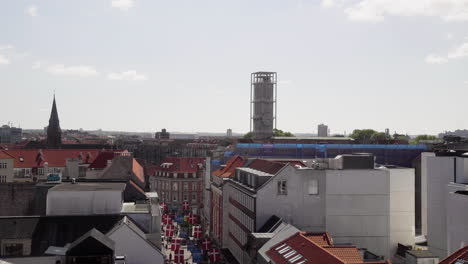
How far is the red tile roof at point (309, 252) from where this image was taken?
3745 centimetres

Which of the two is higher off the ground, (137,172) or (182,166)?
(137,172)

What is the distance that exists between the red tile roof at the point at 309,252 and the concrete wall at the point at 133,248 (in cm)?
899

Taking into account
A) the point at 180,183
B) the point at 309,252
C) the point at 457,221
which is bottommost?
the point at 180,183

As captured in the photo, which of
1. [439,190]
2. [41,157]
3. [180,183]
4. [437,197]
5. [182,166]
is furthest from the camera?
[182,166]

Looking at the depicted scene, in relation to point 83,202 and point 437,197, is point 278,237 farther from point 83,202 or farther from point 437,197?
point 437,197

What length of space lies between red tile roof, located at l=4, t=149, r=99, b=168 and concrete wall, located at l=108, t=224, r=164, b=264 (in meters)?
78.4

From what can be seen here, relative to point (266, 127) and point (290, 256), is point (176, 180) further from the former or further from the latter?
point (290, 256)

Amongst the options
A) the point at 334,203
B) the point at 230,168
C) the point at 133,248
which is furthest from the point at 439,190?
the point at 230,168

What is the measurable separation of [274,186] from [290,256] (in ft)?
56.0

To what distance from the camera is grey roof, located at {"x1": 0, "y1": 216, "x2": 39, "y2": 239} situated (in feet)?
142

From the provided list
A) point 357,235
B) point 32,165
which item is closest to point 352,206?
point 357,235

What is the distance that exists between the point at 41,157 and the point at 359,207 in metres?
83.1

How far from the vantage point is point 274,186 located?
57594 mm

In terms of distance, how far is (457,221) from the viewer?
45188 millimetres
